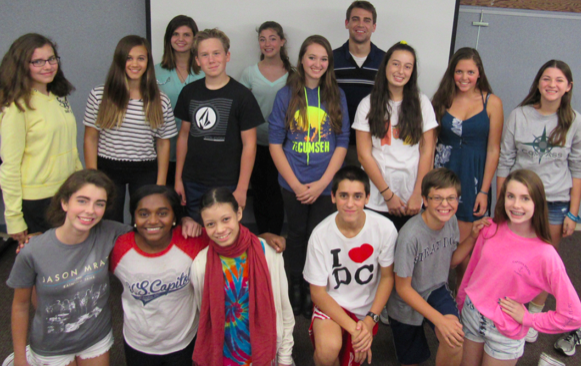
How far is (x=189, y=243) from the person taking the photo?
158 centimetres

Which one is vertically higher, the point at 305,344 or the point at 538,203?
the point at 538,203

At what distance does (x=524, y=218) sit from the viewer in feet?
5.00

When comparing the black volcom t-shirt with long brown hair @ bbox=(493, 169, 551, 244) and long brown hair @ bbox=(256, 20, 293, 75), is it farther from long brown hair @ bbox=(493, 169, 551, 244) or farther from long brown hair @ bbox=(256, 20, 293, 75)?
long brown hair @ bbox=(493, 169, 551, 244)

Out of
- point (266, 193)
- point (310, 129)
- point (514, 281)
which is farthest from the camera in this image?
point (266, 193)


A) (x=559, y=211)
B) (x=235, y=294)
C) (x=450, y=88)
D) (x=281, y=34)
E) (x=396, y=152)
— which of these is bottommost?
(x=235, y=294)

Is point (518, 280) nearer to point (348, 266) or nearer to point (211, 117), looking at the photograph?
point (348, 266)

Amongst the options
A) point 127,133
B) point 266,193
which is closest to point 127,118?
point 127,133

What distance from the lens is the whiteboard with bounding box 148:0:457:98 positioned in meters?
2.73

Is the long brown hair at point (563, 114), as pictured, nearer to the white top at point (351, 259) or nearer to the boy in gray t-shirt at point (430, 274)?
the boy in gray t-shirt at point (430, 274)

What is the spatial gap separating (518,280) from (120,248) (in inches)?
58.8

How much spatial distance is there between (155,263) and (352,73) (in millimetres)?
1514

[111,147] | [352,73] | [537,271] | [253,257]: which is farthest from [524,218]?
[111,147]

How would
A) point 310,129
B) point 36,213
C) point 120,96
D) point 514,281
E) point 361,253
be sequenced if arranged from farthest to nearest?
point 310,129, point 120,96, point 36,213, point 361,253, point 514,281

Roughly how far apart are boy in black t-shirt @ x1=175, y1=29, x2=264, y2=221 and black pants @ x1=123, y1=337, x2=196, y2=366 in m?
0.65
